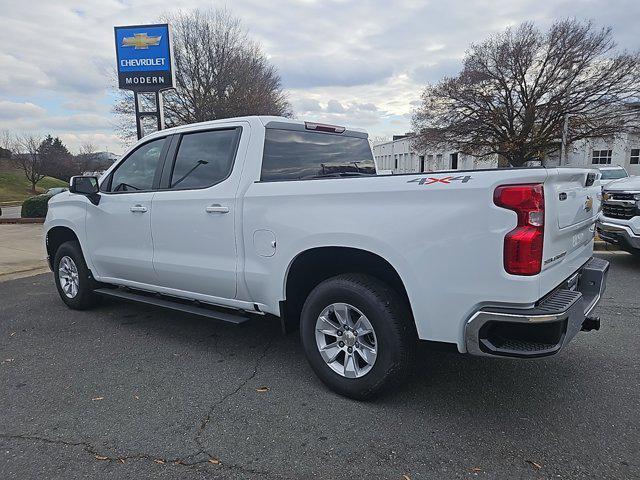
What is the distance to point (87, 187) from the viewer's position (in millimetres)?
4715

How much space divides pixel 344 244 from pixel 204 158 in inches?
66.5

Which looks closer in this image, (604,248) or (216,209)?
(216,209)

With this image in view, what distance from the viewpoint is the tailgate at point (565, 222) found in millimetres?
2570

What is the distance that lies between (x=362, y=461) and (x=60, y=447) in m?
1.76

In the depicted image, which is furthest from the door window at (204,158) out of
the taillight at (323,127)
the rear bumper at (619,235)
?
the rear bumper at (619,235)

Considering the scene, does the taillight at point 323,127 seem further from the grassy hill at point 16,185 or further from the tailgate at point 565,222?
the grassy hill at point 16,185

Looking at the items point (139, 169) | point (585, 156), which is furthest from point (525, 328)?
point (585, 156)

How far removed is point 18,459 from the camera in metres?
2.60

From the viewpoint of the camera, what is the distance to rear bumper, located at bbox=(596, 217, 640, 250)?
6.62 meters

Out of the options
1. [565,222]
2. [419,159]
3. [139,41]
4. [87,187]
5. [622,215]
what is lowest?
[622,215]

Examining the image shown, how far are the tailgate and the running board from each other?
224 centimetres

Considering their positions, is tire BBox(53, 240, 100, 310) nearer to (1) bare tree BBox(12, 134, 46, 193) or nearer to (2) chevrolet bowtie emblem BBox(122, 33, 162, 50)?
(2) chevrolet bowtie emblem BBox(122, 33, 162, 50)

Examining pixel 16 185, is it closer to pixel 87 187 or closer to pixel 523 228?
pixel 87 187

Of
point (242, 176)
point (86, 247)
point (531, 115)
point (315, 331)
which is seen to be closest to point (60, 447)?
point (315, 331)
